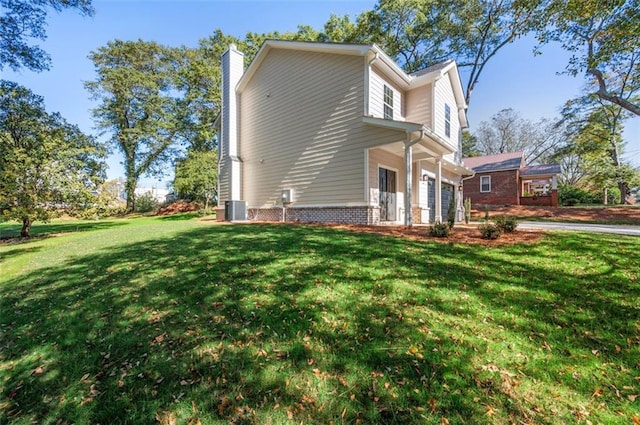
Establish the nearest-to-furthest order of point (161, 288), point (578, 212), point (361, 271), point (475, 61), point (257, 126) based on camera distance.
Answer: point (161, 288) < point (361, 271) < point (257, 126) < point (578, 212) < point (475, 61)

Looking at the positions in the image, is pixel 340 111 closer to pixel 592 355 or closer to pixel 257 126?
pixel 257 126

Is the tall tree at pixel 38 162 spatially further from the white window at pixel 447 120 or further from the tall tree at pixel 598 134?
the tall tree at pixel 598 134

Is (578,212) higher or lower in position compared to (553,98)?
lower

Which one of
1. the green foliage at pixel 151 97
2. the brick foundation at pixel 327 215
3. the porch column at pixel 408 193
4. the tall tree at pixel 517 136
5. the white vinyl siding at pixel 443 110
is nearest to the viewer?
the porch column at pixel 408 193

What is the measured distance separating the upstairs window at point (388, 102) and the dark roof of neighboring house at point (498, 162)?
1810 centimetres

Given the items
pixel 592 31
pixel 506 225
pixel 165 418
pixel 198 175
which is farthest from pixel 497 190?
pixel 165 418

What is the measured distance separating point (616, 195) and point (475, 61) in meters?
21.1

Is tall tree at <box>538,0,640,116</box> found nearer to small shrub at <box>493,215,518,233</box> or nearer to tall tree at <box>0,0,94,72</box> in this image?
small shrub at <box>493,215,518,233</box>

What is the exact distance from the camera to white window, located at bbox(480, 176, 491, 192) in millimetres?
24281

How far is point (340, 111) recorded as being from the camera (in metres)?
10.5

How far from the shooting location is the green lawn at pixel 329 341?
6.64 ft

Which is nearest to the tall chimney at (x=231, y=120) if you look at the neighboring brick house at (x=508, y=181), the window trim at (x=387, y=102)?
the window trim at (x=387, y=102)

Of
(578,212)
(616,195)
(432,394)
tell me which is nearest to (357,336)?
(432,394)

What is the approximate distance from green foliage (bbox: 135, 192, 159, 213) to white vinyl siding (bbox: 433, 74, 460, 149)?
29.6m
